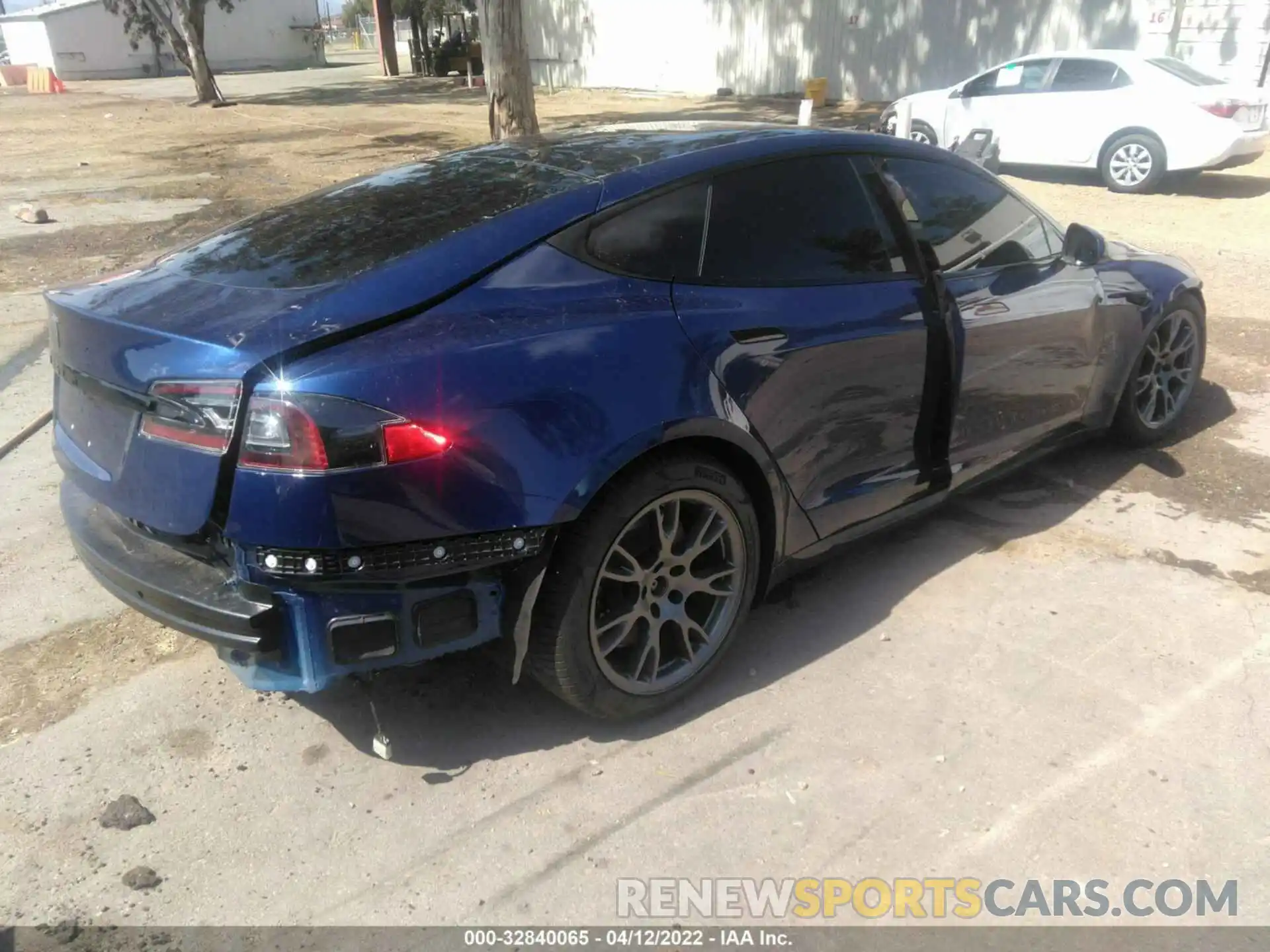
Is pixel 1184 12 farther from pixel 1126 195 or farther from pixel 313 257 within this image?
pixel 313 257

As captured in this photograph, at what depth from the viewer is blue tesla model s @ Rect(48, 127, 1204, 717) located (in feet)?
8.35

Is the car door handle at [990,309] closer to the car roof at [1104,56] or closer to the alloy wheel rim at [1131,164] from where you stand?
the alloy wheel rim at [1131,164]

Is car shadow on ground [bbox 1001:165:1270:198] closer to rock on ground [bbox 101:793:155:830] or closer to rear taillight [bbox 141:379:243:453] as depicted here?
rear taillight [bbox 141:379:243:453]

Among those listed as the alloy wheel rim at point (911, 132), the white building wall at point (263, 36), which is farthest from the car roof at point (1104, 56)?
the white building wall at point (263, 36)

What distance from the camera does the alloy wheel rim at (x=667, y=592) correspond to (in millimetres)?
3021

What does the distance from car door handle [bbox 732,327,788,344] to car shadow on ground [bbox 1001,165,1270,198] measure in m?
11.3

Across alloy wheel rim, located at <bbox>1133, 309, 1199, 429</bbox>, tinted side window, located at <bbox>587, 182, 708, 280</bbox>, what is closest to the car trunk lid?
tinted side window, located at <bbox>587, 182, 708, 280</bbox>

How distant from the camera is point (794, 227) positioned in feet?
A: 11.3

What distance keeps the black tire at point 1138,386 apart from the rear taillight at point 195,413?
3.94m

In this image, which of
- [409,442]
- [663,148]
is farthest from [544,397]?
[663,148]

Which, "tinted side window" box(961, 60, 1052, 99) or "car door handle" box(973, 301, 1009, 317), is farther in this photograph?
"tinted side window" box(961, 60, 1052, 99)

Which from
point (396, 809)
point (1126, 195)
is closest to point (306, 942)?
point (396, 809)

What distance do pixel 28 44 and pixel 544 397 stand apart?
184 ft

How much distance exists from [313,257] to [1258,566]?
3.68m
